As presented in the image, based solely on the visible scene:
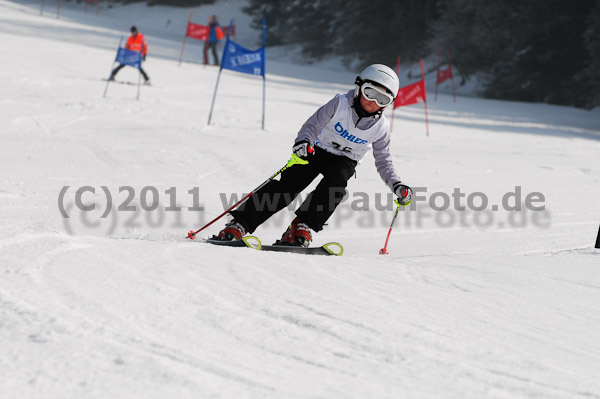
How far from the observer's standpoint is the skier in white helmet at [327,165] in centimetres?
478

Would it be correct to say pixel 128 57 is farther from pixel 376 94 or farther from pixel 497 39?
pixel 497 39

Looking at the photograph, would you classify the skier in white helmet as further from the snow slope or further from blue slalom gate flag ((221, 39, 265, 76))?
blue slalom gate flag ((221, 39, 265, 76))

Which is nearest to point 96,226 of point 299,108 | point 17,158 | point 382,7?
point 17,158

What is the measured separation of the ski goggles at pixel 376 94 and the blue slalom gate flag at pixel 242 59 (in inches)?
248

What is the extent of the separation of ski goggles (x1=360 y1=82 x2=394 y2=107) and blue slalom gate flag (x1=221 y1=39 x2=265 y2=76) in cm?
629

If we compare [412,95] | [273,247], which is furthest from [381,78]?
[412,95]

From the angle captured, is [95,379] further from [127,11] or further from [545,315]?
[127,11]

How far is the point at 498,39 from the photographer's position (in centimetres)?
2316

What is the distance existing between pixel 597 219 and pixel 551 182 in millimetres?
1841

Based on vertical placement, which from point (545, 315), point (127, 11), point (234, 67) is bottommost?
point (545, 315)

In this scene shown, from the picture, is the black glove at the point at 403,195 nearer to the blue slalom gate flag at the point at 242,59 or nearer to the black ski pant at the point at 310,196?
the black ski pant at the point at 310,196

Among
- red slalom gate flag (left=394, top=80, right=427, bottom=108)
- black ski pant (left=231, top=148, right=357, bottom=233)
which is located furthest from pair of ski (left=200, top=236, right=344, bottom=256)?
red slalom gate flag (left=394, top=80, right=427, bottom=108)

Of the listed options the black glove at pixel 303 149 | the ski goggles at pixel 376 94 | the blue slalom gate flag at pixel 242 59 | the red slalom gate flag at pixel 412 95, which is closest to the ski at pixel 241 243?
the black glove at pixel 303 149

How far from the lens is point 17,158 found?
292 inches
